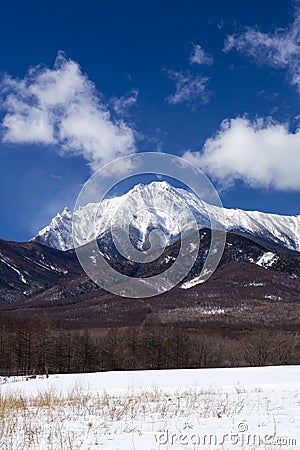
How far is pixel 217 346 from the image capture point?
121375 mm

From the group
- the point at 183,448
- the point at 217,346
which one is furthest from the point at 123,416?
the point at 217,346

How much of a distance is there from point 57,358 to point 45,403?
89.7 metres

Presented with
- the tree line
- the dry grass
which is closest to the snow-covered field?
the dry grass

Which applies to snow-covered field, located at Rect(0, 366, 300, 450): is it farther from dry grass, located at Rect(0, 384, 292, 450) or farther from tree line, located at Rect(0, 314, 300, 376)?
tree line, located at Rect(0, 314, 300, 376)

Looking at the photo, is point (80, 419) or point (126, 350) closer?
point (80, 419)

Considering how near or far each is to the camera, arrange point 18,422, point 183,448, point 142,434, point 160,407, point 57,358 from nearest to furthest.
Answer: point 183,448, point 142,434, point 18,422, point 160,407, point 57,358

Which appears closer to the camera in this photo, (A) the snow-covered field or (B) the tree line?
(A) the snow-covered field

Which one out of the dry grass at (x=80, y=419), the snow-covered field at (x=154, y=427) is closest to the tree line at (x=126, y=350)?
the dry grass at (x=80, y=419)

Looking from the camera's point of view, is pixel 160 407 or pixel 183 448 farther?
pixel 160 407

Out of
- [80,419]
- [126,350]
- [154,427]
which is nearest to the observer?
[154,427]

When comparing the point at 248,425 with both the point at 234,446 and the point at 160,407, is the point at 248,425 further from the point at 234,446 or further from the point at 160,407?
the point at 160,407

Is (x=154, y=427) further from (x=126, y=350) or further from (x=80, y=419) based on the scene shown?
(x=126, y=350)

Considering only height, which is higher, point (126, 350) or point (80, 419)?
point (80, 419)

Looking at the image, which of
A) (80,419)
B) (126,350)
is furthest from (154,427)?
(126,350)
